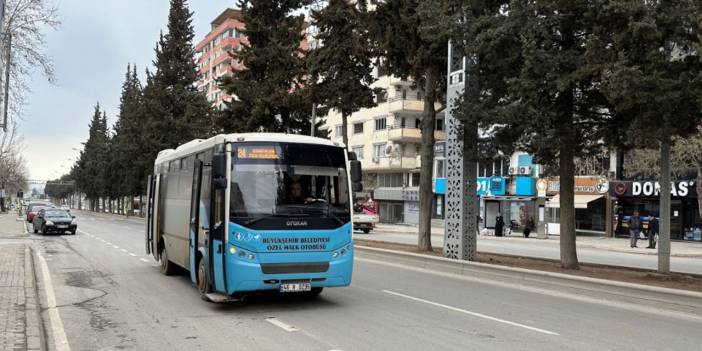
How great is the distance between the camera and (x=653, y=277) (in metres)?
14.6

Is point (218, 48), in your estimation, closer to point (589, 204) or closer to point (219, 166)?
point (589, 204)

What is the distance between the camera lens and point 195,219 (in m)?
11.3

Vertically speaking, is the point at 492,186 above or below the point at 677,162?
below

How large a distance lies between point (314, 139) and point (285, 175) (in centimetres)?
100

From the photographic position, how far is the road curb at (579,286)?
10836 millimetres

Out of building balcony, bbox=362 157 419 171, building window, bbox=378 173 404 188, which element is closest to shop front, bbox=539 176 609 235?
building balcony, bbox=362 157 419 171

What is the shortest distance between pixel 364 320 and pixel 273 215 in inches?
87.1

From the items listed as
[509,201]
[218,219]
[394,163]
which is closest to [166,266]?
[218,219]

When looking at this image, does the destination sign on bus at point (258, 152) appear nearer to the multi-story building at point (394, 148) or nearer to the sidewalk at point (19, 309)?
the sidewalk at point (19, 309)

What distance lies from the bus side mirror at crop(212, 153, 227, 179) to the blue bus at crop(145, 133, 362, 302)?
16 millimetres

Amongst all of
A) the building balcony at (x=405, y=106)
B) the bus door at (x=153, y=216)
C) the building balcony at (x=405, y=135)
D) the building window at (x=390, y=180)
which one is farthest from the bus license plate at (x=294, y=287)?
the building window at (x=390, y=180)

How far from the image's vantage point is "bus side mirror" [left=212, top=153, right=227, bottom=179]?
9.74 metres

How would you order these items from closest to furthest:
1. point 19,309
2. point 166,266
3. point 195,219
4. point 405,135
A: 1. point 19,309
2. point 195,219
3. point 166,266
4. point 405,135

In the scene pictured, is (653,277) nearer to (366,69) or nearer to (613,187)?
(366,69)
